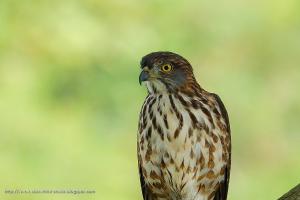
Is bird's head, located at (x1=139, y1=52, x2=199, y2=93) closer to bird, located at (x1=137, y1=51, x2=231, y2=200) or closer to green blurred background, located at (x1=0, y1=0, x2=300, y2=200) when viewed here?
bird, located at (x1=137, y1=51, x2=231, y2=200)

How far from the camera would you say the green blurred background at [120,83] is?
1364 centimetres

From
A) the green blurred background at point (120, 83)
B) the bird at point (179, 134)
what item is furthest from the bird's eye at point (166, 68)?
the green blurred background at point (120, 83)

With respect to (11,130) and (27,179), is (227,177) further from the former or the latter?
(11,130)

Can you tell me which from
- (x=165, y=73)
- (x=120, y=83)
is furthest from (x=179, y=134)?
(x=120, y=83)

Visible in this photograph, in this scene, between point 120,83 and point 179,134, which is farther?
point 120,83

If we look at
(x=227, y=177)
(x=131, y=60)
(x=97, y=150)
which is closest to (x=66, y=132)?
(x=97, y=150)

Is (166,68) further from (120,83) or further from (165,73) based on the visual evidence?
(120,83)

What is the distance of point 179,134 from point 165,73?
51cm

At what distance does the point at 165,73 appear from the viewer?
31.4ft

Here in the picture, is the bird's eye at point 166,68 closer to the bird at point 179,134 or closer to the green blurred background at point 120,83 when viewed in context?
the bird at point 179,134

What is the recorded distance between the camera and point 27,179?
13.2 m

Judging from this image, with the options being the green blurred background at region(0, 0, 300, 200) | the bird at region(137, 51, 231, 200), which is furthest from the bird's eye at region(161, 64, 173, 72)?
the green blurred background at region(0, 0, 300, 200)

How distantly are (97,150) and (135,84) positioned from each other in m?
1.32

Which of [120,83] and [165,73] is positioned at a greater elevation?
[165,73]
